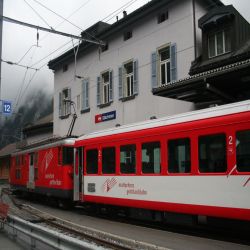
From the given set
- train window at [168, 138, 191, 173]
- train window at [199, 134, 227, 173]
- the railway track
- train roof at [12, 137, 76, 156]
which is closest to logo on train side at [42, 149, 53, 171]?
train roof at [12, 137, 76, 156]

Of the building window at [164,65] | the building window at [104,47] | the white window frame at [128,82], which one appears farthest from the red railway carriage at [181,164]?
the building window at [104,47]

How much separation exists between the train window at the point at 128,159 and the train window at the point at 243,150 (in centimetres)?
398

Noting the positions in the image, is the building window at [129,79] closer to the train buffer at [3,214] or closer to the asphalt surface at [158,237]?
the asphalt surface at [158,237]

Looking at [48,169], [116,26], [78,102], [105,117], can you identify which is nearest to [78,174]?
[48,169]

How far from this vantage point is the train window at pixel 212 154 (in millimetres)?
9812

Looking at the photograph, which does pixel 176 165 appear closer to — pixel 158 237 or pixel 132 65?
pixel 158 237

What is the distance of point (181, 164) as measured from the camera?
432 inches

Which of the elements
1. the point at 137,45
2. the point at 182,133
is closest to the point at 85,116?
the point at 137,45

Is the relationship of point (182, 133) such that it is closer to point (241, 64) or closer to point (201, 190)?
point (201, 190)

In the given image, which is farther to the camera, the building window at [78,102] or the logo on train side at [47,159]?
the building window at [78,102]

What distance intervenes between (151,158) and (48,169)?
833 centimetres

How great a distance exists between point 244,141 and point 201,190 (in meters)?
1.66

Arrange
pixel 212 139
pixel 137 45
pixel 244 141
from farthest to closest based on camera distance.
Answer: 1. pixel 137 45
2. pixel 212 139
3. pixel 244 141

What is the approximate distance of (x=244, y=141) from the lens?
367 inches
